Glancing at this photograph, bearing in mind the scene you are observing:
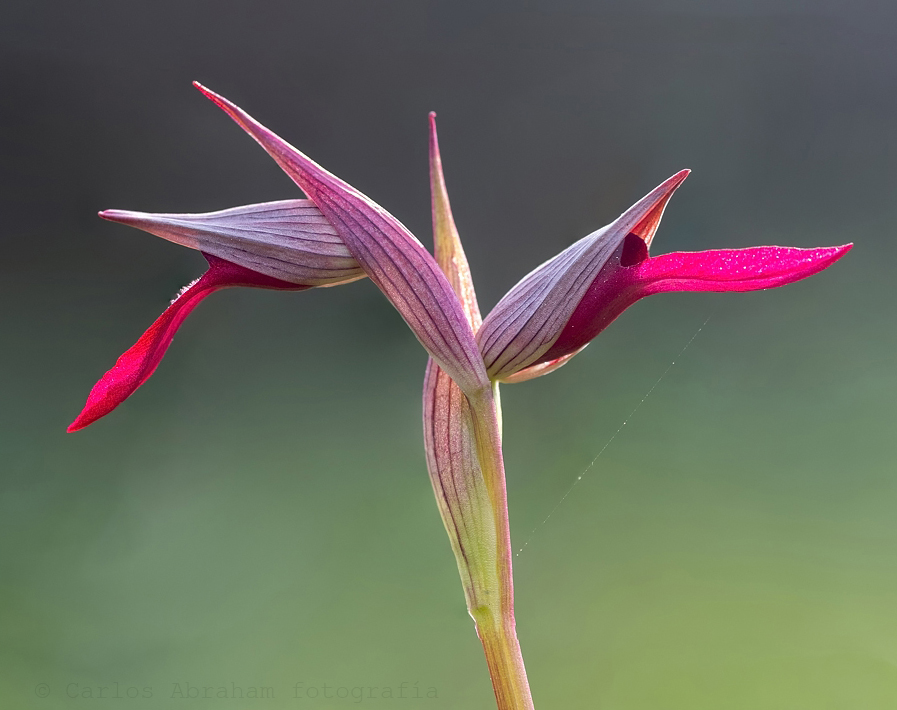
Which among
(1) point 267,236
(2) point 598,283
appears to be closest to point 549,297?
(2) point 598,283

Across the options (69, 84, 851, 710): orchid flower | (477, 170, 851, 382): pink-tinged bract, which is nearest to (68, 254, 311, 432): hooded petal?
(69, 84, 851, 710): orchid flower

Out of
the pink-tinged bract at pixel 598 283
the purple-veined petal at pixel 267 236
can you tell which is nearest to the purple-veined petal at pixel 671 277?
the pink-tinged bract at pixel 598 283

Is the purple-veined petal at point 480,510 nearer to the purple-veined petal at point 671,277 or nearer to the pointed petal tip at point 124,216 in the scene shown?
the purple-veined petal at point 671,277

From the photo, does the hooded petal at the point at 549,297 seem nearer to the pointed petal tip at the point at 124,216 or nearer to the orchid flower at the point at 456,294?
the orchid flower at the point at 456,294

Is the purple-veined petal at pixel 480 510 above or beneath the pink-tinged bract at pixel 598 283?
beneath

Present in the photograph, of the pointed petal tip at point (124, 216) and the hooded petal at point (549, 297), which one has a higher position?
the pointed petal tip at point (124, 216)

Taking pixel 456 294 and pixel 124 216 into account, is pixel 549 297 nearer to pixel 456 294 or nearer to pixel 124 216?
pixel 456 294

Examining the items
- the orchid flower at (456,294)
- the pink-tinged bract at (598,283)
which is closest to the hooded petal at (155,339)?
the orchid flower at (456,294)

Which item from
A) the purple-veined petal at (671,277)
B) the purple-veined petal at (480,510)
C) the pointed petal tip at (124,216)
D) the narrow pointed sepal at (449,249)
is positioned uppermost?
the pointed petal tip at (124,216)
